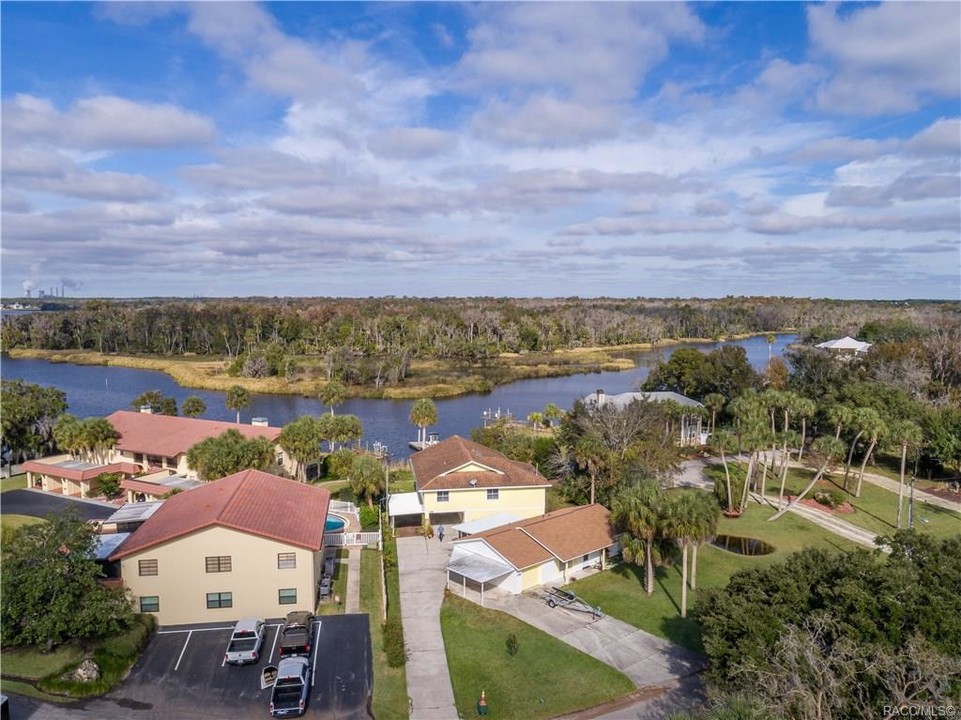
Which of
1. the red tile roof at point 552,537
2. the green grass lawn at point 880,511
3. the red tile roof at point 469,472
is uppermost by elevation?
the red tile roof at point 469,472

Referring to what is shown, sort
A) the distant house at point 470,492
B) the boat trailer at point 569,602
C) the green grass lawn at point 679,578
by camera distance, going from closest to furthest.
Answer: the green grass lawn at point 679,578
the boat trailer at point 569,602
the distant house at point 470,492

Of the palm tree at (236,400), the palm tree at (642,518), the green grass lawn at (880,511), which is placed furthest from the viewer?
the palm tree at (236,400)

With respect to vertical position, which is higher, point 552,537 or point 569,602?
point 552,537

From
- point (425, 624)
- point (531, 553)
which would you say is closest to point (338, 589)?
point (425, 624)

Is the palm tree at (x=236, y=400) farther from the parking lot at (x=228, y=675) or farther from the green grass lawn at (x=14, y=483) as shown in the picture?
the parking lot at (x=228, y=675)

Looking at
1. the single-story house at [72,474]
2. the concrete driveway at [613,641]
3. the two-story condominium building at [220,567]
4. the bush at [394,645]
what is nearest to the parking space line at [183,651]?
the two-story condominium building at [220,567]

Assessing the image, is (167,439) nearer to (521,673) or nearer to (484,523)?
(484,523)

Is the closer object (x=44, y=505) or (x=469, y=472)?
(x=469, y=472)
